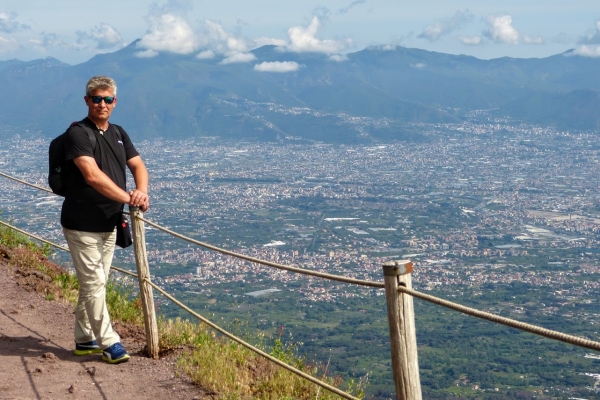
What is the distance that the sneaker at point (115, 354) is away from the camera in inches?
214

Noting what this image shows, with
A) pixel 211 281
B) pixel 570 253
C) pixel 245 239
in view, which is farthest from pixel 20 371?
pixel 570 253

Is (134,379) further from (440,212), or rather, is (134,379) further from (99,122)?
(440,212)

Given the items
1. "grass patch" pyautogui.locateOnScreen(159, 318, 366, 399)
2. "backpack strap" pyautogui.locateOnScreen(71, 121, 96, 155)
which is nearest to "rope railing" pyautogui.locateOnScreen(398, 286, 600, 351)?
"grass patch" pyautogui.locateOnScreen(159, 318, 366, 399)

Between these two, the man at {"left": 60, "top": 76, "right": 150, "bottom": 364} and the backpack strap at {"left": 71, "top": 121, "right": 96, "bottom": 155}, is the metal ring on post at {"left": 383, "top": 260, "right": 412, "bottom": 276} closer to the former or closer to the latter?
the man at {"left": 60, "top": 76, "right": 150, "bottom": 364}

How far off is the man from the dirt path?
0.20 m

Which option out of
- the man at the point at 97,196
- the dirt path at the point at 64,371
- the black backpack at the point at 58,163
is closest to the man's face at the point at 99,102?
the man at the point at 97,196

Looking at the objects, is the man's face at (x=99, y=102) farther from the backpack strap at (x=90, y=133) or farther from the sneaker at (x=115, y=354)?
the sneaker at (x=115, y=354)

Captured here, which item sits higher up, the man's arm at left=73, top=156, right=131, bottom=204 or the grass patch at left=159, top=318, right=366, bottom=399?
the man's arm at left=73, top=156, right=131, bottom=204

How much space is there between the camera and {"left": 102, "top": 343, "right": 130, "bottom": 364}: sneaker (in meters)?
5.45

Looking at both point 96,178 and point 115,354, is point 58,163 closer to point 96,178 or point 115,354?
point 96,178

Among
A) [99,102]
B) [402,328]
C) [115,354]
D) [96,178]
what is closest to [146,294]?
[115,354]

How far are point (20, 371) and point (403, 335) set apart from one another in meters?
3.09

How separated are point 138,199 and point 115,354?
1162 millimetres

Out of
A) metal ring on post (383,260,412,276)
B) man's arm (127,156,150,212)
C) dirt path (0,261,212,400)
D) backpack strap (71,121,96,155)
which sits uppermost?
backpack strap (71,121,96,155)
